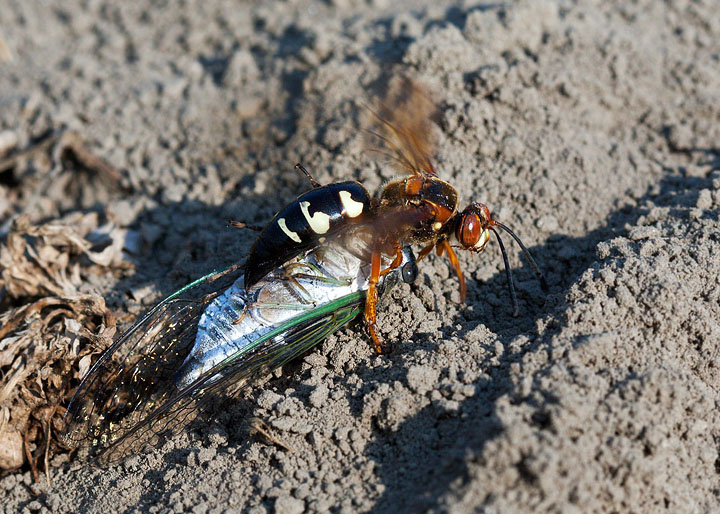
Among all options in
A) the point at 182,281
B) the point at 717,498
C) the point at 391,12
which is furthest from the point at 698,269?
the point at 391,12

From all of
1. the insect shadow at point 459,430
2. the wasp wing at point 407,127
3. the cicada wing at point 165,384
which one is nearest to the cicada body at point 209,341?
the cicada wing at point 165,384

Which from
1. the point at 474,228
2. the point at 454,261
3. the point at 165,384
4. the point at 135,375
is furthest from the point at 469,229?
the point at 135,375

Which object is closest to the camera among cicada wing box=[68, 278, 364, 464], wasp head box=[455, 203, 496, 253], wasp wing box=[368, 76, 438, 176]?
cicada wing box=[68, 278, 364, 464]

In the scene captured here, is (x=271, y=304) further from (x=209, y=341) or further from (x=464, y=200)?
(x=464, y=200)

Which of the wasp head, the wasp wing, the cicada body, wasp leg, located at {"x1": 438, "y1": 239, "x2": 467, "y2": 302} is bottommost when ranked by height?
wasp leg, located at {"x1": 438, "y1": 239, "x2": 467, "y2": 302}

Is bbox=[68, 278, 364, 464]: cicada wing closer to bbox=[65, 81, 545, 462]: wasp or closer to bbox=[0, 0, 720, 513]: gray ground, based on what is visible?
bbox=[65, 81, 545, 462]: wasp

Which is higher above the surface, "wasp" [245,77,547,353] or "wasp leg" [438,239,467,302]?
"wasp" [245,77,547,353]

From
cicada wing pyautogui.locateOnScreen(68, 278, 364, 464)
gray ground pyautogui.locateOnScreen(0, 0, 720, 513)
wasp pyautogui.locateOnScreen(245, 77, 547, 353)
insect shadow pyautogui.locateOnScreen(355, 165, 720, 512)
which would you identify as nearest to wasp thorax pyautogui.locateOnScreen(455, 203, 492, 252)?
wasp pyautogui.locateOnScreen(245, 77, 547, 353)
